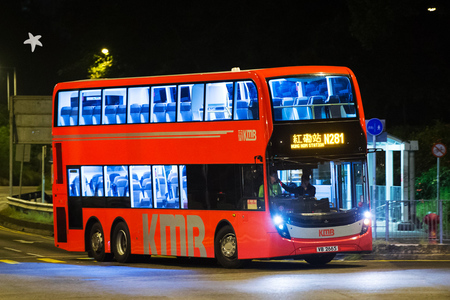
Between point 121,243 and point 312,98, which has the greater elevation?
point 312,98

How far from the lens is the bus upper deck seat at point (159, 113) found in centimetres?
1942

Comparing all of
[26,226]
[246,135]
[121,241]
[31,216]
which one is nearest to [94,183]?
[121,241]

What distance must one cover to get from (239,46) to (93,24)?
12623 mm

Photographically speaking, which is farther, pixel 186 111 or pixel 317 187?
pixel 186 111

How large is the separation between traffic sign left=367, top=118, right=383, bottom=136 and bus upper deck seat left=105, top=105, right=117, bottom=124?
640cm

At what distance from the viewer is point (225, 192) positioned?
723 inches

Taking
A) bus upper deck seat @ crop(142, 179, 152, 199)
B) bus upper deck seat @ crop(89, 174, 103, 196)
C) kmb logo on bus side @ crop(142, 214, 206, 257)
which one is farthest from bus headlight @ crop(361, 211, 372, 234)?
bus upper deck seat @ crop(89, 174, 103, 196)

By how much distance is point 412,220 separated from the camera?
76.9 ft

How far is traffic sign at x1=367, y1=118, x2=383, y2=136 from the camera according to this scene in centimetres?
2267

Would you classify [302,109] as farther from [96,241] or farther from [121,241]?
[96,241]

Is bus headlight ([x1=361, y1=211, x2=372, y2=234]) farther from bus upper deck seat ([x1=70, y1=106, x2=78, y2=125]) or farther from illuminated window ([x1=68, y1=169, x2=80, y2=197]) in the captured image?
bus upper deck seat ([x1=70, y1=106, x2=78, y2=125])

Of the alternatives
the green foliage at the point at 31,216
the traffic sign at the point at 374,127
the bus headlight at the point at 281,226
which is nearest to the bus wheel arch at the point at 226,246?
the bus headlight at the point at 281,226

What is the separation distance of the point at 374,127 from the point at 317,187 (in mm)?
5487

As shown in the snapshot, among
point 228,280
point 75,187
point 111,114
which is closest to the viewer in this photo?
point 228,280
